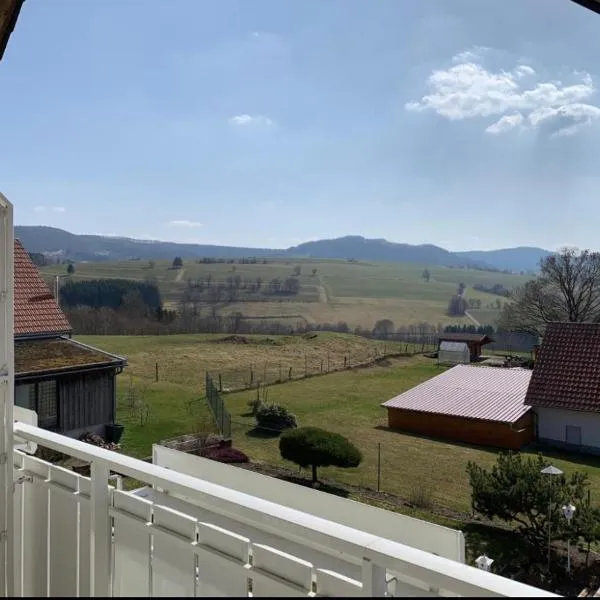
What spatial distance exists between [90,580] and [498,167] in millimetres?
41493

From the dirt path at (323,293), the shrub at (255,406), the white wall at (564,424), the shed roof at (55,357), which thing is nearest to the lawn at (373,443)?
the shrub at (255,406)

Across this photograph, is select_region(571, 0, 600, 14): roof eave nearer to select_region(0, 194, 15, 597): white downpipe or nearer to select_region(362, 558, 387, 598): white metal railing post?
select_region(362, 558, 387, 598): white metal railing post

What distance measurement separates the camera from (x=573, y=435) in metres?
14.9

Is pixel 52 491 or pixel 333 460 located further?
pixel 333 460


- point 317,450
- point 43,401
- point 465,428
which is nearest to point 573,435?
point 465,428

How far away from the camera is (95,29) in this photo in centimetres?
375

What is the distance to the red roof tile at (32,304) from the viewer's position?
1106cm

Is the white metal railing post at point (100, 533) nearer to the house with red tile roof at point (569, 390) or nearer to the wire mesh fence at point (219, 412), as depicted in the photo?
the wire mesh fence at point (219, 412)

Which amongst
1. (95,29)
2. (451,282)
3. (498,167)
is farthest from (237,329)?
(451,282)

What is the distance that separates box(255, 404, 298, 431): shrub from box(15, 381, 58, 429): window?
18.1 ft

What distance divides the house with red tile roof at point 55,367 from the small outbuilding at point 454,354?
19728 mm

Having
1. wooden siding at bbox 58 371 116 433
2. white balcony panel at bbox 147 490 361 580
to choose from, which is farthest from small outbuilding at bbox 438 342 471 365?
white balcony panel at bbox 147 490 361 580

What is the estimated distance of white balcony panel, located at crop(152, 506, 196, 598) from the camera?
1272 mm

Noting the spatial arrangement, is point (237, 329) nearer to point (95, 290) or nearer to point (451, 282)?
point (95, 290)
